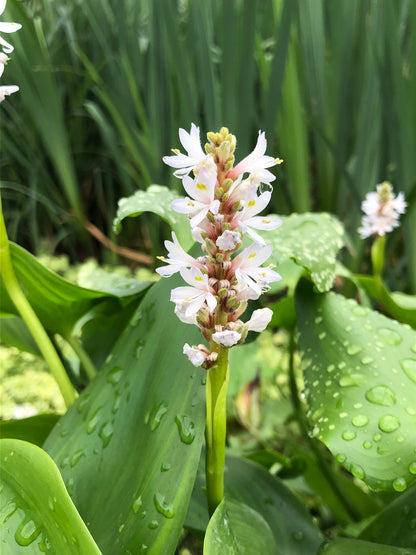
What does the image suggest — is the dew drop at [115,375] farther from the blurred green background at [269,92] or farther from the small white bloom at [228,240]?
the blurred green background at [269,92]

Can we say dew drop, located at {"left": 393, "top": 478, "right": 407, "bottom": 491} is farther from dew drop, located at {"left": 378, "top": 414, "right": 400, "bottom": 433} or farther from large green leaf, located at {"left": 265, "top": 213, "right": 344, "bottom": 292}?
large green leaf, located at {"left": 265, "top": 213, "right": 344, "bottom": 292}

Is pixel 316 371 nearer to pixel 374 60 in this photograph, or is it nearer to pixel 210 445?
pixel 210 445

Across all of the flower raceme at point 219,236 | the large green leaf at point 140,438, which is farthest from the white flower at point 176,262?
the large green leaf at point 140,438

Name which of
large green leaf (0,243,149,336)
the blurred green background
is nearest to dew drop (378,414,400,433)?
large green leaf (0,243,149,336)

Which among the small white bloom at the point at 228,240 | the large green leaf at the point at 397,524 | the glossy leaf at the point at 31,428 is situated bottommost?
the large green leaf at the point at 397,524

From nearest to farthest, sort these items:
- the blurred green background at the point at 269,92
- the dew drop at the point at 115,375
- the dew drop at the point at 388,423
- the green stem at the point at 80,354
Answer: the dew drop at the point at 388,423 → the dew drop at the point at 115,375 → the green stem at the point at 80,354 → the blurred green background at the point at 269,92

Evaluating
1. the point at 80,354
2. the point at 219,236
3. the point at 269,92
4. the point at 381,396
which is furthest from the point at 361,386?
the point at 269,92

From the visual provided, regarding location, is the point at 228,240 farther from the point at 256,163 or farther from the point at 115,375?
the point at 115,375

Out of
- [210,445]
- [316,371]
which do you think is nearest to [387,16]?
[316,371]
